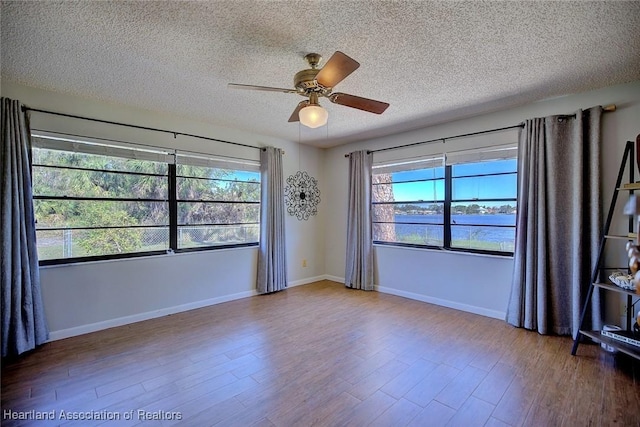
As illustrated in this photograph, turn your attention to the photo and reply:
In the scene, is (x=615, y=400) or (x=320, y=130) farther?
(x=320, y=130)

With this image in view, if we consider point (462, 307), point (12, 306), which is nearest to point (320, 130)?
point (462, 307)

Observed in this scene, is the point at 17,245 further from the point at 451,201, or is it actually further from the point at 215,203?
the point at 451,201

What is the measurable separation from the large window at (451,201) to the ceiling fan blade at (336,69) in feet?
8.31

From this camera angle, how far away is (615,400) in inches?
81.4

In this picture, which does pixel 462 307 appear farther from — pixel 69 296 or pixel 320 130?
pixel 69 296

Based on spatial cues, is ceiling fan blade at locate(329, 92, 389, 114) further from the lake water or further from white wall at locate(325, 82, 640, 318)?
the lake water

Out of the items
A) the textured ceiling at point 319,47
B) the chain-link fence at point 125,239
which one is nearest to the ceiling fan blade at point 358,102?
the textured ceiling at point 319,47

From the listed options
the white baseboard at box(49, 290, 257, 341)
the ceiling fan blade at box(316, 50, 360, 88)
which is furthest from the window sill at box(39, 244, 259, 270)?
the ceiling fan blade at box(316, 50, 360, 88)

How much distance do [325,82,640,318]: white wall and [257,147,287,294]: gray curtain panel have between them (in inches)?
45.9

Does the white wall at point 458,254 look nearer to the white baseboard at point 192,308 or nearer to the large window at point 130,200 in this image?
the white baseboard at point 192,308

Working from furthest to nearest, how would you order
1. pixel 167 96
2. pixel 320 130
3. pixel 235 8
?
pixel 320 130, pixel 167 96, pixel 235 8

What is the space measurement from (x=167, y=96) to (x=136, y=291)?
2248mm

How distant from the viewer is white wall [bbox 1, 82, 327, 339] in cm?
305

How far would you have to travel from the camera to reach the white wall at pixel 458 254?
9.55 feet
